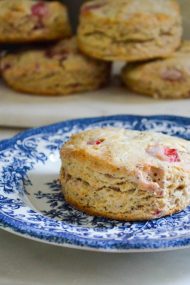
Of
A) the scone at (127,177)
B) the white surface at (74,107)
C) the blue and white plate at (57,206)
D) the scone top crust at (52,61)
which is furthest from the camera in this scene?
the scone top crust at (52,61)

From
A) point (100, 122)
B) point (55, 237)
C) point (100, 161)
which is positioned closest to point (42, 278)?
point (55, 237)

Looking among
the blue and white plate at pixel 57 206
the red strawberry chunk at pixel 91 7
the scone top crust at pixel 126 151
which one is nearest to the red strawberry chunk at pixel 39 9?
the red strawberry chunk at pixel 91 7

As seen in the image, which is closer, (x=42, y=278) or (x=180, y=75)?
(x=42, y=278)

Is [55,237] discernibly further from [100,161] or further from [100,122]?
[100,122]

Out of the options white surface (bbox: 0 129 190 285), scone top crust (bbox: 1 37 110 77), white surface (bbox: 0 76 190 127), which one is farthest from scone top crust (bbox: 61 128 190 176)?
scone top crust (bbox: 1 37 110 77)

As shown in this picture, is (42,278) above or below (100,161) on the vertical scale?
below

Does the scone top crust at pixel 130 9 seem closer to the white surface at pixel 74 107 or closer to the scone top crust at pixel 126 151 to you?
the white surface at pixel 74 107

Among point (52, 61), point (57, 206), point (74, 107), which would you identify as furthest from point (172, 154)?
point (52, 61)

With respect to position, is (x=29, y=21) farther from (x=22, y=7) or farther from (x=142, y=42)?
(x=142, y=42)
